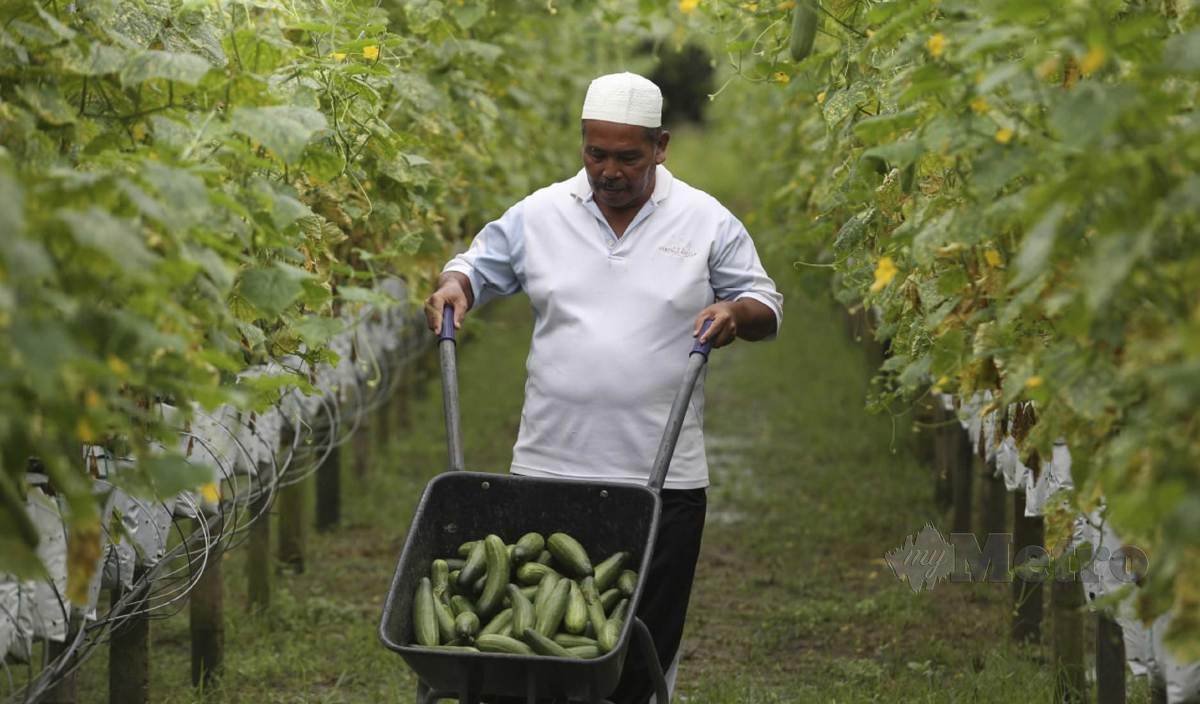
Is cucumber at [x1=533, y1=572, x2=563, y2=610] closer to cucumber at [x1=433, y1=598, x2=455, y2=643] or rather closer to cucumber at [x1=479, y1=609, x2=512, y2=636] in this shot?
cucumber at [x1=479, y1=609, x2=512, y2=636]

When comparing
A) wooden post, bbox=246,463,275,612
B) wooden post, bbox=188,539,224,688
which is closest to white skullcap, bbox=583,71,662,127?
wooden post, bbox=188,539,224,688

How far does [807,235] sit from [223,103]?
3408 mm

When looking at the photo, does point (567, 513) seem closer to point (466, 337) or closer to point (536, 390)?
point (536, 390)

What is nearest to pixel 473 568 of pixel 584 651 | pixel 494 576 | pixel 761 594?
pixel 494 576

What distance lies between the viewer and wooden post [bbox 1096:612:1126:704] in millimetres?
4156

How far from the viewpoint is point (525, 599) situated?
337 cm

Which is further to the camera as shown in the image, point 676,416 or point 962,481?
point 962,481

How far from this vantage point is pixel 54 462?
216 cm

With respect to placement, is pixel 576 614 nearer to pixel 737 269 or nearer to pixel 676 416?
pixel 676 416

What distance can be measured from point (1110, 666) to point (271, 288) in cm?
248

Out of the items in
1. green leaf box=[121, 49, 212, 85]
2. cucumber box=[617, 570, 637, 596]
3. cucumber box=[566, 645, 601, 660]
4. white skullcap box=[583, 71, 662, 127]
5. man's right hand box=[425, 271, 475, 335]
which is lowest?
cucumber box=[566, 645, 601, 660]

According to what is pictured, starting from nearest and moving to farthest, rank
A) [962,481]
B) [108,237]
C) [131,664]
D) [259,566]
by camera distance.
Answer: [108,237] → [131,664] → [259,566] → [962,481]

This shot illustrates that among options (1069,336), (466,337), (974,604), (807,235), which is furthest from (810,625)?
(466,337)

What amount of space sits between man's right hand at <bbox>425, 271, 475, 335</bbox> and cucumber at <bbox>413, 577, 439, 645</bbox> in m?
0.69
